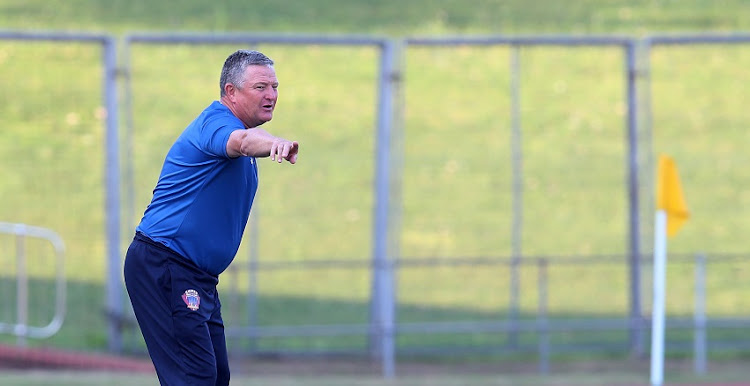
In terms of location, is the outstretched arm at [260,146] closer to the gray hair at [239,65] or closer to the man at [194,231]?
the man at [194,231]

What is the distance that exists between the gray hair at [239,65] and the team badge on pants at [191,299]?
87 centimetres

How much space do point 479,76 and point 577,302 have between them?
13.2 feet

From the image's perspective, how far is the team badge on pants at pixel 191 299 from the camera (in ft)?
16.7

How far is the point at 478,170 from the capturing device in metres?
14.7

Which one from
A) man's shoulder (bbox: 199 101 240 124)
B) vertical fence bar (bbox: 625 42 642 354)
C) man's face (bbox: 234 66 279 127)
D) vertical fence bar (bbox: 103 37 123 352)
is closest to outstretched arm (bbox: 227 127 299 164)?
man's shoulder (bbox: 199 101 240 124)

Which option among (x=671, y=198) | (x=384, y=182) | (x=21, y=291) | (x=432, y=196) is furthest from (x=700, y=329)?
(x=21, y=291)

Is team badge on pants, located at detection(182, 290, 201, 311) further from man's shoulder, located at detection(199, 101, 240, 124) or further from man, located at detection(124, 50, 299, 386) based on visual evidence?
man's shoulder, located at detection(199, 101, 240, 124)

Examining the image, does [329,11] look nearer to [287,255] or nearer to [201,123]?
[287,255]

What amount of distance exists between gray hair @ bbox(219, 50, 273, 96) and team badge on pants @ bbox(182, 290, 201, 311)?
87 centimetres

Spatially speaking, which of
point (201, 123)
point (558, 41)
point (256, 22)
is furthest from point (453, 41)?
point (256, 22)

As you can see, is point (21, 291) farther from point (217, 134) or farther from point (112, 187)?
point (217, 134)

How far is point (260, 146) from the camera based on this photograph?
14.6 feet

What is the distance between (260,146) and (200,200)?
0.64m

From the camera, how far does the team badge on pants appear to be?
5.09 m
